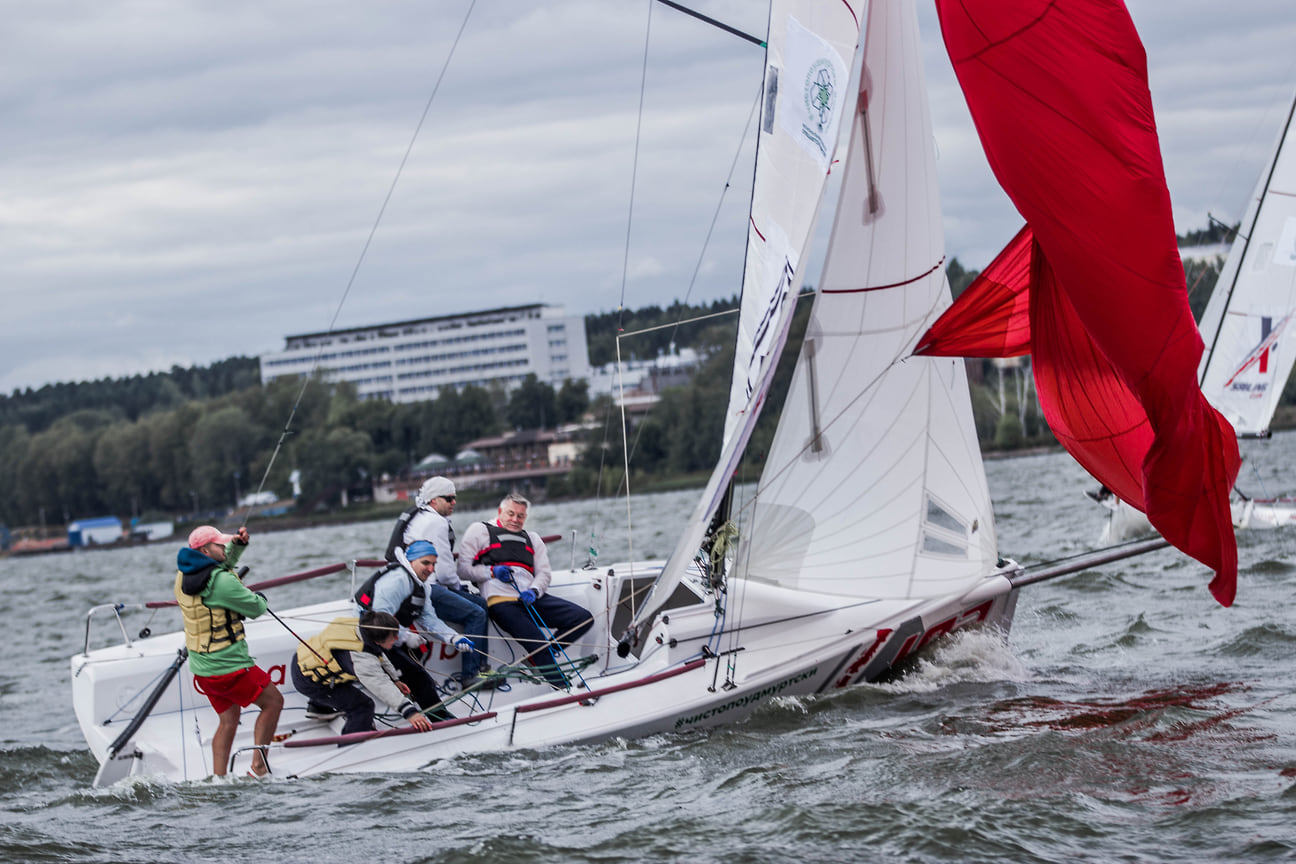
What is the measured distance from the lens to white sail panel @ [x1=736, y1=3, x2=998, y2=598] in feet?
23.0

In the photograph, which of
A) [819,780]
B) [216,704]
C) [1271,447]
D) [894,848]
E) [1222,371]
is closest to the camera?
[894,848]

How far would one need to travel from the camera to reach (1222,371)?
53.8 feet

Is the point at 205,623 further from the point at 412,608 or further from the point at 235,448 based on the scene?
the point at 235,448

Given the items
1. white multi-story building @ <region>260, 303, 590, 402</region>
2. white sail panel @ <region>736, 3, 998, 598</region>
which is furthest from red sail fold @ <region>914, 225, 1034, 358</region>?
white multi-story building @ <region>260, 303, 590, 402</region>

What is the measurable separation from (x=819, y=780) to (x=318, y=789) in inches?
86.9

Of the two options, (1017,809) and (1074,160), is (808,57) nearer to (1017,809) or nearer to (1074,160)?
(1074,160)

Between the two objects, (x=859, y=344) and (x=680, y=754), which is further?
(x=859, y=344)

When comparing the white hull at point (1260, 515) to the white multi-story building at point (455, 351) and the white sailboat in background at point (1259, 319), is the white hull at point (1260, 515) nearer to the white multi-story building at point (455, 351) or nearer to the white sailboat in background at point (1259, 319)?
the white sailboat in background at point (1259, 319)

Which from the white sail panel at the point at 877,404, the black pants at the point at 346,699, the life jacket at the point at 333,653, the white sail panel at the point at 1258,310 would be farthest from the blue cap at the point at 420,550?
the white sail panel at the point at 1258,310

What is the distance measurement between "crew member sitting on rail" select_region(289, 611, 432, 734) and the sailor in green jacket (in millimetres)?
261

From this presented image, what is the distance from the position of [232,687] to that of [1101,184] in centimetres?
447

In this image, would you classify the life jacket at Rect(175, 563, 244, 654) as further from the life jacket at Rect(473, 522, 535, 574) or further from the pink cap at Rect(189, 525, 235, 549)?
the life jacket at Rect(473, 522, 535, 574)

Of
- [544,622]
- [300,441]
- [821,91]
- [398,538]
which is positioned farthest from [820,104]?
[300,441]

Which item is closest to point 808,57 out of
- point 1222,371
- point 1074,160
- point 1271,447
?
point 1074,160
